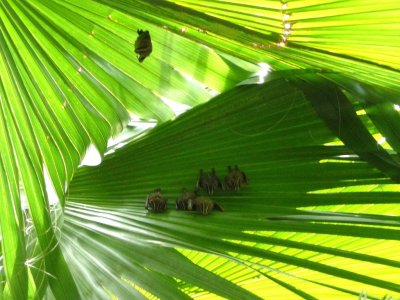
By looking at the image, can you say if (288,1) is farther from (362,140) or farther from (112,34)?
(112,34)

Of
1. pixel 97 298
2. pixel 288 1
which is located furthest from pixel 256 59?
pixel 97 298

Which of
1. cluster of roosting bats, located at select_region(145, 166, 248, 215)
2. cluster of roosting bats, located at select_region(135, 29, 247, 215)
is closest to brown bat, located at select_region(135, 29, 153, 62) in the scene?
cluster of roosting bats, located at select_region(135, 29, 247, 215)

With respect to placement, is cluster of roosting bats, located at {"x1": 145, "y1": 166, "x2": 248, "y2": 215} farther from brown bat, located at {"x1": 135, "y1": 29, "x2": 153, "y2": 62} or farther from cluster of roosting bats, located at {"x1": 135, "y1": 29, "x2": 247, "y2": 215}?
brown bat, located at {"x1": 135, "y1": 29, "x2": 153, "y2": 62}

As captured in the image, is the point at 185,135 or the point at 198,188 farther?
the point at 185,135

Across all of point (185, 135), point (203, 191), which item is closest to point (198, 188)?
point (203, 191)

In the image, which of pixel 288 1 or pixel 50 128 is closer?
pixel 288 1

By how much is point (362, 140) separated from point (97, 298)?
1.57ft

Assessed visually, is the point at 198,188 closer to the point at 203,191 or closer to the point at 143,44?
the point at 203,191

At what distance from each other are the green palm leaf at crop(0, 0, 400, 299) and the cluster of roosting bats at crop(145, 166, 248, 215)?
0.06 ft

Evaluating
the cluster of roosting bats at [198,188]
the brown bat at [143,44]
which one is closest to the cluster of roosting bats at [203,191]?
the cluster of roosting bats at [198,188]

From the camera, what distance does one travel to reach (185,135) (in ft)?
4.31

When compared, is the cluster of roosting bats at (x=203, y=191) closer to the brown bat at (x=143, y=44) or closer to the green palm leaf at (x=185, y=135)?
the green palm leaf at (x=185, y=135)

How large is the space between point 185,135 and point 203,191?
17cm

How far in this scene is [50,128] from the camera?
1.25 metres
